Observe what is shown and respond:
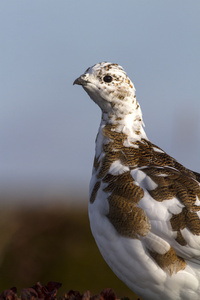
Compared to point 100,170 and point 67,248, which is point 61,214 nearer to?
point 67,248

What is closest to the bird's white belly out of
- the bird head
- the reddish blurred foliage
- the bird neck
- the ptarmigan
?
the ptarmigan

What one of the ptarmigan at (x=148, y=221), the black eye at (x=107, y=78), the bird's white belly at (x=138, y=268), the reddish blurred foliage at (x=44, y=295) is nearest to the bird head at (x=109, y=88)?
the black eye at (x=107, y=78)

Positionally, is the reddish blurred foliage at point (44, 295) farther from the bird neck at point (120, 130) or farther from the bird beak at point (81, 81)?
the bird beak at point (81, 81)

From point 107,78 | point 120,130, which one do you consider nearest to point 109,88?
point 107,78

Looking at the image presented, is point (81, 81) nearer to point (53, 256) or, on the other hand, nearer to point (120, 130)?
point (120, 130)

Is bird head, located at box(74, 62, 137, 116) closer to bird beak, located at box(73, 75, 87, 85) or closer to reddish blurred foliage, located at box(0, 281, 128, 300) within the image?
bird beak, located at box(73, 75, 87, 85)
